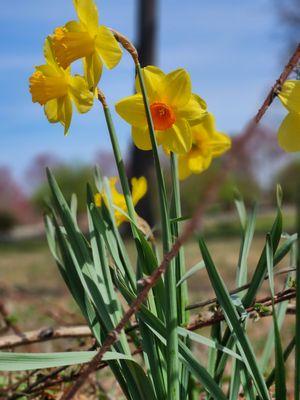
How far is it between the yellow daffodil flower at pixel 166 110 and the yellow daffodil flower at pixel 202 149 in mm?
266

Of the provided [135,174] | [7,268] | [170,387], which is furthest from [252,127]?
[135,174]

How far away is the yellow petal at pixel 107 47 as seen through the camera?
3.05 feet

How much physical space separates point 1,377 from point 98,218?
0.76m

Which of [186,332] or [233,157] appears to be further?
[186,332]

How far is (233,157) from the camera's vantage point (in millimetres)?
561

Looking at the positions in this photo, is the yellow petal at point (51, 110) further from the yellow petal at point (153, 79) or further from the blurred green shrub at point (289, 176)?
the blurred green shrub at point (289, 176)

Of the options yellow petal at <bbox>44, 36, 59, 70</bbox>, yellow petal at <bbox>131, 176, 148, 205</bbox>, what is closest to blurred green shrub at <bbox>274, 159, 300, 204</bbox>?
yellow petal at <bbox>131, 176, 148, 205</bbox>

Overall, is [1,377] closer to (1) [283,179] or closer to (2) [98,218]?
(2) [98,218]

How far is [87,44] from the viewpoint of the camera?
954mm

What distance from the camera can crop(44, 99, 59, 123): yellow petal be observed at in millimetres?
1039

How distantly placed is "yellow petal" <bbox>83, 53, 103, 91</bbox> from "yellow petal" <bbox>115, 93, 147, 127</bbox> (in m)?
0.05

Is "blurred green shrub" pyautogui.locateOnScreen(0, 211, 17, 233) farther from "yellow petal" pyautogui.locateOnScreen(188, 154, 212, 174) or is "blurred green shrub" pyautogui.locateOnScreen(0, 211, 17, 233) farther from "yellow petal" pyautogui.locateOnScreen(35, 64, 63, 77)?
"yellow petal" pyautogui.locateOnScreen(35, 64, 63, 77)

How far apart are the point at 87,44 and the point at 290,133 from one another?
344 millimetres

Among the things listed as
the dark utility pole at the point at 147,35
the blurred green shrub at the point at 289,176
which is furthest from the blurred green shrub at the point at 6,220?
the blurred green shrub at the point at 289,176
